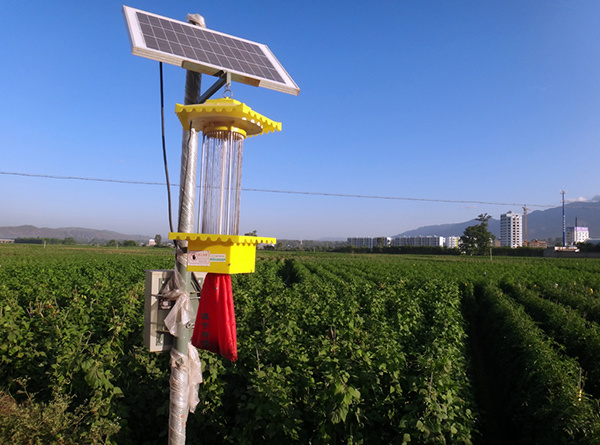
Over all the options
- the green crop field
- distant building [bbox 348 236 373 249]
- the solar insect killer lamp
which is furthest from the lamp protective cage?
distant building [bbox 348 236 373 249]

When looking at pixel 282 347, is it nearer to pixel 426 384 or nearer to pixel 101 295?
pixel 426 384

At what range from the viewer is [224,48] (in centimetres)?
358

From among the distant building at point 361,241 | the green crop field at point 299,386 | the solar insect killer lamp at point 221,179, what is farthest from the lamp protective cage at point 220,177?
the distant building at point 361,241

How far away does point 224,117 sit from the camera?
300cm

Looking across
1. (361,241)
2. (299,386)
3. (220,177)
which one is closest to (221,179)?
(220,177)

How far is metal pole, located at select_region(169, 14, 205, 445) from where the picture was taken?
9.59 feet

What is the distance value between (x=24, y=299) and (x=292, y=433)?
1028 cm

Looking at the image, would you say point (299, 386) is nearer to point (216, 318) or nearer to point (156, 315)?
point (216, 318)

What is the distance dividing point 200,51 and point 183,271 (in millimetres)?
1816

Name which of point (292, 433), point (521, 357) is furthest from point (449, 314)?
point (292, 433)

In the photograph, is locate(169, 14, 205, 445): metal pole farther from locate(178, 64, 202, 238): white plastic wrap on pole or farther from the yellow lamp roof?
the yellow lamp roof

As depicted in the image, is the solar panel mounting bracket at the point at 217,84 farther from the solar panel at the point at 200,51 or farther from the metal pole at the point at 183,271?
the metal pole at the point at 183,271

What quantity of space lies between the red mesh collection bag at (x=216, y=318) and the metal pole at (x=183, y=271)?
12 cm

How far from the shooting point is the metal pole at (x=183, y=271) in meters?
2.92
